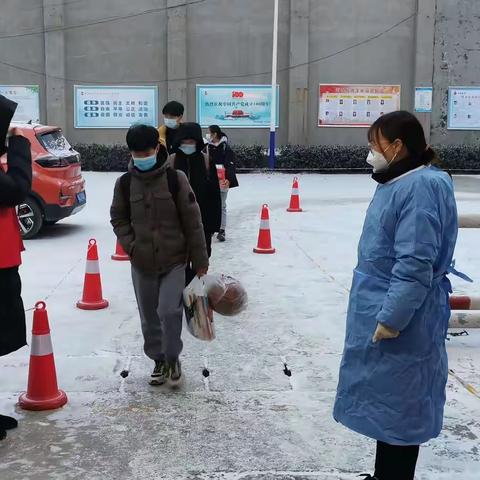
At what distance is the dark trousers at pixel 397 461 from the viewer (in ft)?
9.41

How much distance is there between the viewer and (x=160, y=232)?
4.35 metres

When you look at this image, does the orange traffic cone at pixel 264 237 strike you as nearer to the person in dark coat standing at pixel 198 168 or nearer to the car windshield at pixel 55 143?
the person in dark coat standing at pixel 198 168

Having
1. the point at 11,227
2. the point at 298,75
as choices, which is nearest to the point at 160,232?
the point at 11,227

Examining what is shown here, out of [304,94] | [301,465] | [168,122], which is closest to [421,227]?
[301,465]

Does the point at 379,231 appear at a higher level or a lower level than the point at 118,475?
higher

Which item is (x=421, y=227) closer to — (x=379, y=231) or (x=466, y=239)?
(x=379, y=231)

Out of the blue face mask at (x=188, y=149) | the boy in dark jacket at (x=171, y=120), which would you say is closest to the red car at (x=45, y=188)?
the boy in dark jacket at (x=171, y=120)

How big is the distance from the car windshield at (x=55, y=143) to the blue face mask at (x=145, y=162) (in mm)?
6300

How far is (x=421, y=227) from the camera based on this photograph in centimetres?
259

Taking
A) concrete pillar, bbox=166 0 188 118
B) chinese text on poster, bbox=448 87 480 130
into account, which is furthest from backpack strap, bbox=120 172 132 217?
chinese text on poster, bbox=448 87 480 130

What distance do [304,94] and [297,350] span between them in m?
20.7

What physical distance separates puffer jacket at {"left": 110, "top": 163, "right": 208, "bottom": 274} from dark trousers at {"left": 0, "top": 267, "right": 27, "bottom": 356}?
0.91 meters

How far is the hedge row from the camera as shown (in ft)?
78.3

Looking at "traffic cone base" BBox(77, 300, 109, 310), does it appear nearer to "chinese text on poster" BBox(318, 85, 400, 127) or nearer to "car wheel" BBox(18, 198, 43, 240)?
"car wheel" BBox(18, 198, 43, 240)
